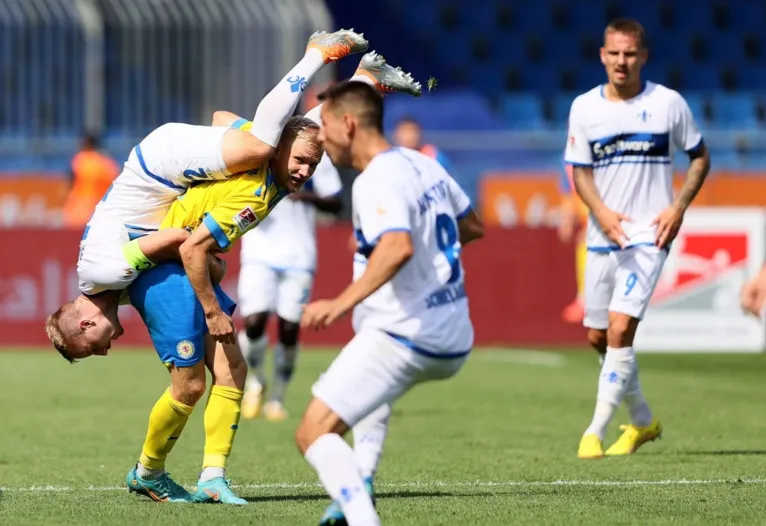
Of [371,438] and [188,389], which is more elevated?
[371,438]

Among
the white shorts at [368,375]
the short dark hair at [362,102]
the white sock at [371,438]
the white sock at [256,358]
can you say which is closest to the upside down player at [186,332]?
the white sock at [371,438]

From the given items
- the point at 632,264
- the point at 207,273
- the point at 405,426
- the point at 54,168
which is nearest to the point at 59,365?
the point at 54,168

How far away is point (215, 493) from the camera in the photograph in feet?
22.6

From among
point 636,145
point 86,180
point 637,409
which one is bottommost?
point 86,180

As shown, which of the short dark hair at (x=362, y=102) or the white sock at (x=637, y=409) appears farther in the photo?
the white sock at (x=637, y=409)

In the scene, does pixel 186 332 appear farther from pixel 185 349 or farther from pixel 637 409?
pixel 637 409

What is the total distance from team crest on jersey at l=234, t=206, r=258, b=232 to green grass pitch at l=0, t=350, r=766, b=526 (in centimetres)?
125

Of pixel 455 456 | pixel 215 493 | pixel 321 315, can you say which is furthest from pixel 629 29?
pixel 321 315

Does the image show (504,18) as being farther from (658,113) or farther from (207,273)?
(207,273)

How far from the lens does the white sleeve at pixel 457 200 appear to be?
19.1 feet

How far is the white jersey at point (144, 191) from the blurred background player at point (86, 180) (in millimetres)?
12352

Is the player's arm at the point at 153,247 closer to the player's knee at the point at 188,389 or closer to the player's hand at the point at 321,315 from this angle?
the player's knee at the point at 188,389

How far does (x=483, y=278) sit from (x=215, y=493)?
11.7 m

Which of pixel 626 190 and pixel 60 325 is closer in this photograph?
pixel 60 325
